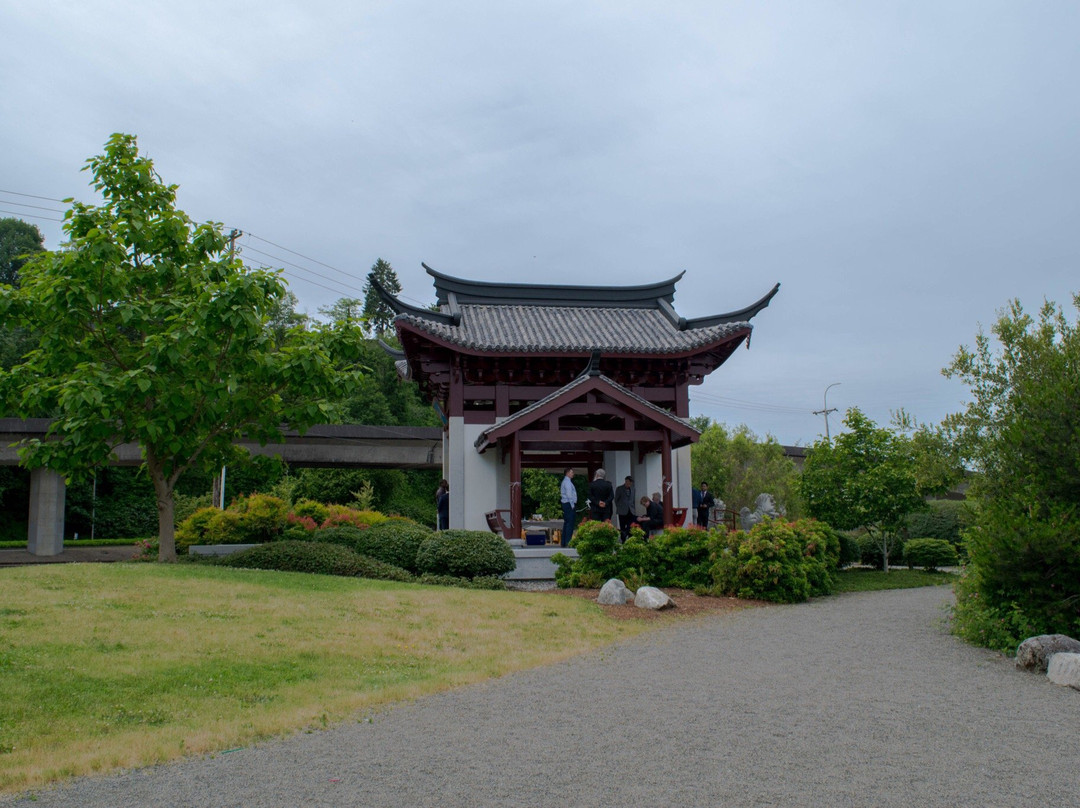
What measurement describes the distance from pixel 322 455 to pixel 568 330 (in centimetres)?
1272

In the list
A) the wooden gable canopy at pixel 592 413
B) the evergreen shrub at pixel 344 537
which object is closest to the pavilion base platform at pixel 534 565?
the wooden gable canopy at pixel 592 413

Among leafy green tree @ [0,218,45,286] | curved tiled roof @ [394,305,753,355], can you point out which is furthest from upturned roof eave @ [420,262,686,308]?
leafy green tree @ [0,218,45,286]

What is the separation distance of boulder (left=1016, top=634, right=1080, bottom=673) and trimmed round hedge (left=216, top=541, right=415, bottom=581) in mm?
9127

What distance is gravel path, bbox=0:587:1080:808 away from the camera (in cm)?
434

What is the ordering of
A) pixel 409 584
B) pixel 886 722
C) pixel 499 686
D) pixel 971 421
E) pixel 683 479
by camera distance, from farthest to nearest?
pixel 683 479 → pixel 409 584 → pixel 971 421 → pixel 499 686 → pixel 886 722

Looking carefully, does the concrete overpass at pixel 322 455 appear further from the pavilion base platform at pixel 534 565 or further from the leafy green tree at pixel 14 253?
the pavilion base platform at pixel 534 565

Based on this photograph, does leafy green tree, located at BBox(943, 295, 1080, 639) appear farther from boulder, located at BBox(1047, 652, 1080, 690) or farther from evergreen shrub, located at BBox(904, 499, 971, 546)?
evergreen shrub, located at BBox(904, 499, 971, 546)

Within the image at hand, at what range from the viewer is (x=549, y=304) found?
21.9 meters

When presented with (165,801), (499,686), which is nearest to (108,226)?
(499,686)

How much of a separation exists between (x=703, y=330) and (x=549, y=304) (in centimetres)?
439

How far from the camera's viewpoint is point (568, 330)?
1986cm

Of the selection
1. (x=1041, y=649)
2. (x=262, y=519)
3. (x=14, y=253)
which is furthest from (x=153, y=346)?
(x=14, y=253)

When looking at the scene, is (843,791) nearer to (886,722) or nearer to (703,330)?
(886,722)

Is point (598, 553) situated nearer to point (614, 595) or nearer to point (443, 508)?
point (614, 595)
